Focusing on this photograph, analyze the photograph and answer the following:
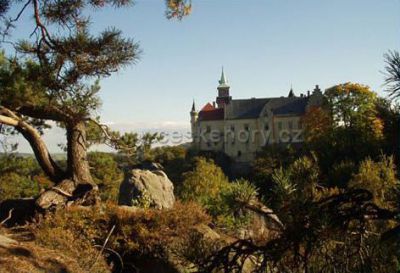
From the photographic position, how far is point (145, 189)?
978cm

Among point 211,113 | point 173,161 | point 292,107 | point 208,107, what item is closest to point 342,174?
point 173,161

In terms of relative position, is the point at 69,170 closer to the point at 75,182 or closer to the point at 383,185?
the point at 75,182

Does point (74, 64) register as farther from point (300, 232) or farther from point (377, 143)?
point (377, 143)

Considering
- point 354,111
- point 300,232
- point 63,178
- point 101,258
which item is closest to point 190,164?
point 354,111

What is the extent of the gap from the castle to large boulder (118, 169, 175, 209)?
5076cm

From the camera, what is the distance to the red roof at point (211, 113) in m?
69.7

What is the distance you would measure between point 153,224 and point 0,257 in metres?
2.21

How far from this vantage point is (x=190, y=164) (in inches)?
1850

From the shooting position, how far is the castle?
63.1 meters

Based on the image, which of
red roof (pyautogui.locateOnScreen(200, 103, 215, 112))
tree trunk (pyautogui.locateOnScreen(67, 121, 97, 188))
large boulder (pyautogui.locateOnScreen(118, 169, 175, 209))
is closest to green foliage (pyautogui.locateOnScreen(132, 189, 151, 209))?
large boulder (pyautogui.locateOnScreen(118, 169, 175, 209))

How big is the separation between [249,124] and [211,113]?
6228 millimetres

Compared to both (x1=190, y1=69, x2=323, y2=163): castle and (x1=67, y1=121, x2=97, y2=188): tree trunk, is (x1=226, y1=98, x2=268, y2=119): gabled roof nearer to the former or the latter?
(x1=190, y1=69, x2=323, y2=163): castle

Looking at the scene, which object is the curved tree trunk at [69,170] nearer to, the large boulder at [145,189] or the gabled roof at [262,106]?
the large boulder at [145,189]

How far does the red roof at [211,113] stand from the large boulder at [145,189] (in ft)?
195
